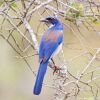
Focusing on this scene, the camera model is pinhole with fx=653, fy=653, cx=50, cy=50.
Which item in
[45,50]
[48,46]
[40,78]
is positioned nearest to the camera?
[40,78]

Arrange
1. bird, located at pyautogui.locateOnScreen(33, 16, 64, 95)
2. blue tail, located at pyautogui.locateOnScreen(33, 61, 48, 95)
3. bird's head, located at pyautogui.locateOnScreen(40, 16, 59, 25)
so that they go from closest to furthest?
blue tail, located at pyautogui.locateOnScreen(33, 61, 48, 95), bird, located at pyautogui.locateOnScreen(33, 16, 64, 95), bird's head, located at pyautogui.locateOnScreen(40, 16, 59, 25)

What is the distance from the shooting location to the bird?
5.46m

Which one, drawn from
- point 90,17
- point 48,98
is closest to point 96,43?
point 48,98

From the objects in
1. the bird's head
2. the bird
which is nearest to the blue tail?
the bird

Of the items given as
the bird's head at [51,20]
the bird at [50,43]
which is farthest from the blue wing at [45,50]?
the bird's head at [51,20]

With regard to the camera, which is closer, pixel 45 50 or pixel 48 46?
pixel 45 50

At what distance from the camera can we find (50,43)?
579 cm

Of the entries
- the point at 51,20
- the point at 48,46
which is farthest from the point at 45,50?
the point at 51,20

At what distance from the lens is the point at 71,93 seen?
16.4 feet

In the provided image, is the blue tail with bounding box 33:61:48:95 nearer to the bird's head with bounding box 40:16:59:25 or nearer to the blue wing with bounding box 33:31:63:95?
the blue wing with bounding box 33:31:63:95

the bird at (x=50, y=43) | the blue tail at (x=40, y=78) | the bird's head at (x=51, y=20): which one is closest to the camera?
the blue tail at (x=40, y=78)

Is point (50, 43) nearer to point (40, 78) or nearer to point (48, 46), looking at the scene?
point (48, 46)

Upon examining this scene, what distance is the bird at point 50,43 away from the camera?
5.46 m

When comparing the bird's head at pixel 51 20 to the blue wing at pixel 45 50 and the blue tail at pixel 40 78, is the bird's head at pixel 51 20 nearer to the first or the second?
the blue wing at pixel 45 50
